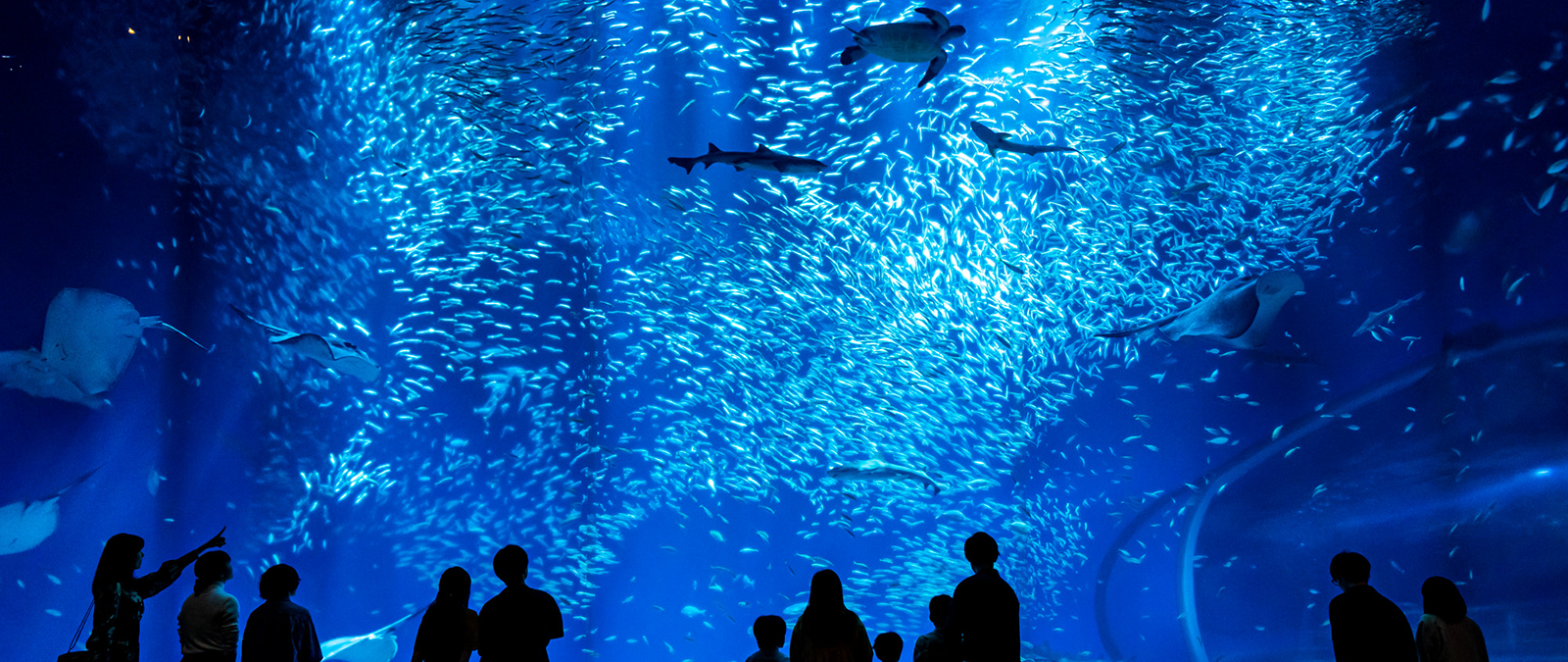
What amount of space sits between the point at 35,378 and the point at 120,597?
506 cm

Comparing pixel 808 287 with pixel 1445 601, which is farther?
pixel 808 287

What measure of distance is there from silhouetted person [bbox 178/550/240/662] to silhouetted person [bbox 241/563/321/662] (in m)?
0.05

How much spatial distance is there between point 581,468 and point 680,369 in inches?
96.8

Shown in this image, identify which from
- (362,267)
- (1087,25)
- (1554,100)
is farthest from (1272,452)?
(362,267)

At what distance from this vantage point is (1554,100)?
6000 millimetres

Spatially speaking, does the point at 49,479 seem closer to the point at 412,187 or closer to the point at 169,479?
the point at 169,479

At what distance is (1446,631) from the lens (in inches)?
93.1

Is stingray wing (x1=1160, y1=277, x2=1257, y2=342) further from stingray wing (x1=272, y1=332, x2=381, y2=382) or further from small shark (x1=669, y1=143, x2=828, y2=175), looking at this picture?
stingray wing (x1=272, y1=332, x2=381, y2=382)

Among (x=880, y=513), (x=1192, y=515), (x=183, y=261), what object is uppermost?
(x=183, y=261)

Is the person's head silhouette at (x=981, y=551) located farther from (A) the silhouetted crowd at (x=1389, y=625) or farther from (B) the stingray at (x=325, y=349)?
(B) the stingray at (x=325, y=349)

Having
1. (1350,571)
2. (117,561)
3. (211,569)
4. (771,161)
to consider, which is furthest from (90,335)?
(1350,571)

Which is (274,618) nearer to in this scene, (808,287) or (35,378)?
(35,378)

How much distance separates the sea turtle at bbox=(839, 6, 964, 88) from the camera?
400 cm

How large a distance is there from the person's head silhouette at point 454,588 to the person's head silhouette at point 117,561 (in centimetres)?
105
